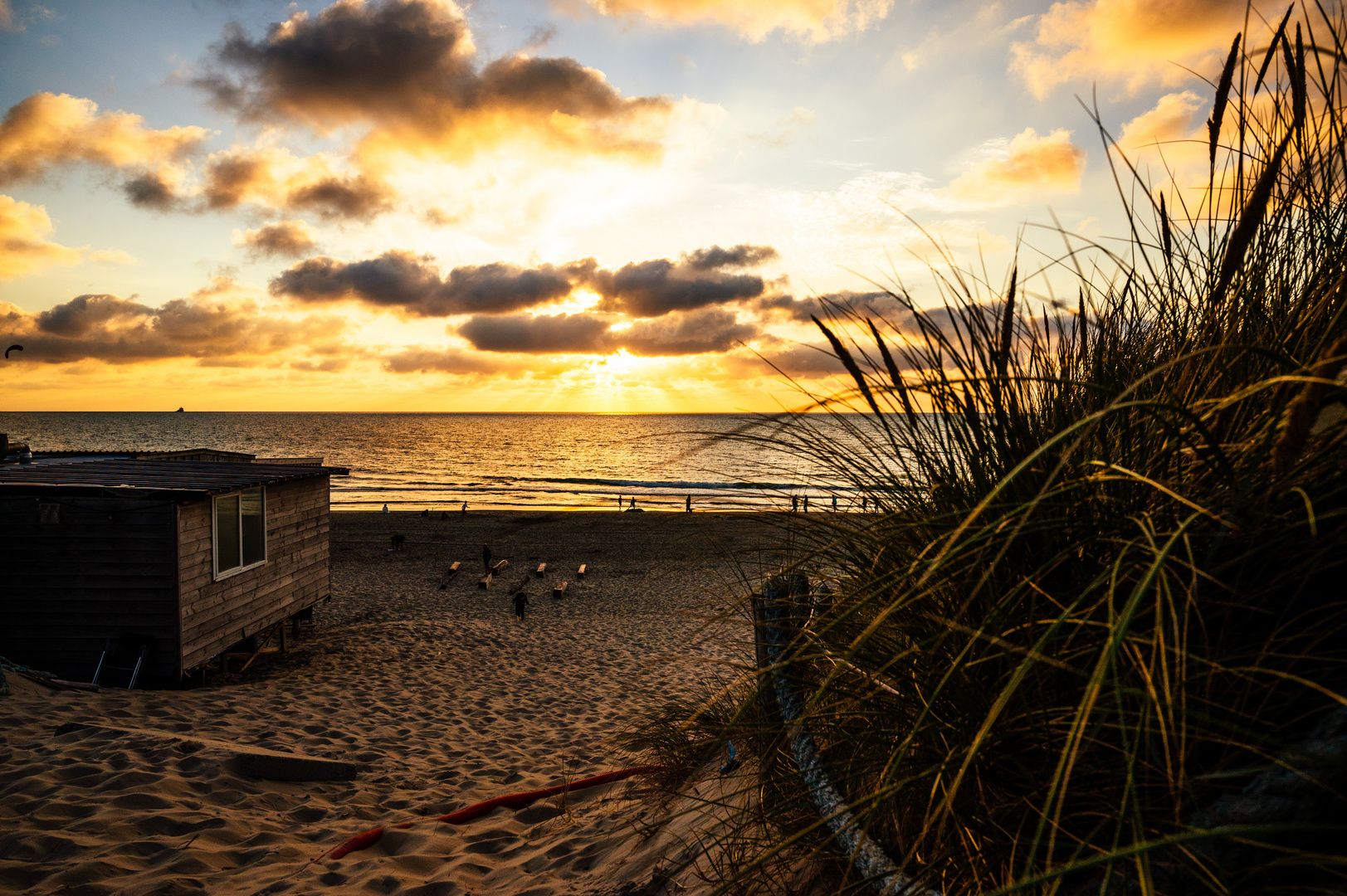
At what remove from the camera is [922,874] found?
1.18 m

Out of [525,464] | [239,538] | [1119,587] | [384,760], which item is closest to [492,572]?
[239,538]

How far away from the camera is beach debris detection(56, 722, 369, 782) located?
4.63 metres

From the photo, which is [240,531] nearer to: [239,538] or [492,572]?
[239,538]

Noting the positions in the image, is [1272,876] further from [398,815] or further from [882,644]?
[398,815]

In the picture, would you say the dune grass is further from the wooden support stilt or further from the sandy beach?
the wooden support stilt

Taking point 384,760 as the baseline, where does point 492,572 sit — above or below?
below

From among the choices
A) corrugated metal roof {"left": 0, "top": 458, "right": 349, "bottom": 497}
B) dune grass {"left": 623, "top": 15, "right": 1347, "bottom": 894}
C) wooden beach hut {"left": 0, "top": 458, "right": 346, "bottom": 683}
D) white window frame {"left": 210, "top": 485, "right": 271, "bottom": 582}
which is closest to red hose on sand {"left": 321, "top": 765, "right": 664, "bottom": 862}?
dune grass {"left": 623, "top": 15, "right": 1347, "bottom": 894}

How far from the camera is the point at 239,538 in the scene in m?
9.76

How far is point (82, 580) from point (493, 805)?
766cm

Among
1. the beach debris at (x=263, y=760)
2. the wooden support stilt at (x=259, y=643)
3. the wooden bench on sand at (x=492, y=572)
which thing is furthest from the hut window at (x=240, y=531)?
the wooden bench on sand at (x=492, y=572)

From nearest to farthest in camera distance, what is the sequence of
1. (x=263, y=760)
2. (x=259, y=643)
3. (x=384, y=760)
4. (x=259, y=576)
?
1. (x=263, y=760)
2. (x=384, y=760)
3. (x=259, y=576)
4. (x=259, y=643)

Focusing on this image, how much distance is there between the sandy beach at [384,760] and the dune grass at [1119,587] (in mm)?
547

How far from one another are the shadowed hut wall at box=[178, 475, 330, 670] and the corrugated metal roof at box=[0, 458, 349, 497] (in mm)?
269

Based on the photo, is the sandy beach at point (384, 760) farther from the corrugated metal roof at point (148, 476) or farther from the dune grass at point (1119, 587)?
the corrugated metal roof at point (148, 476)
